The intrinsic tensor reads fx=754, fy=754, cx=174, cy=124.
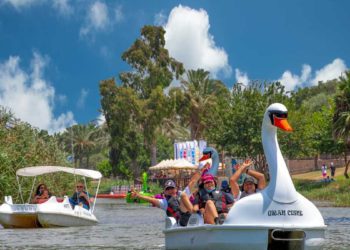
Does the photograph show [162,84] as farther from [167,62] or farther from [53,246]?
[53,246]

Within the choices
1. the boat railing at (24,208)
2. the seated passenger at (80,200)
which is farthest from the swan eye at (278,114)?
the seated passenger at (80,200)

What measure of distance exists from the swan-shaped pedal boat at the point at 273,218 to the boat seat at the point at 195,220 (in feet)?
1.85

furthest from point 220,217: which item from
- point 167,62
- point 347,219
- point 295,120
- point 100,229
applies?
point 167,62

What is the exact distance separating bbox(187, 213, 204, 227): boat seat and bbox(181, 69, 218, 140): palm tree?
228 ft

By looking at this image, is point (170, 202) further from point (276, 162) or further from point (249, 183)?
point (276, 162)

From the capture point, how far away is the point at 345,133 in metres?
55.5

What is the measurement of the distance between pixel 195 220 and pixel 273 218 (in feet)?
6.07

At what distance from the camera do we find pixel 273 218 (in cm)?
1264

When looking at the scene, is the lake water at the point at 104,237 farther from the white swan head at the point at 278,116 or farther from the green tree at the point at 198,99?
the green tree at the point at 198,99

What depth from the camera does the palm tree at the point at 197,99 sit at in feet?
278

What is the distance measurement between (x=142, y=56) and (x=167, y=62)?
3.62 metres

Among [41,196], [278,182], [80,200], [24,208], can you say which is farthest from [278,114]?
[80,200]

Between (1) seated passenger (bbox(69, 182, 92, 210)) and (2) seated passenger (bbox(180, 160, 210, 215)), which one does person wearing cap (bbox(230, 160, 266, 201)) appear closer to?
(2) seated passenger (bbox(180, 160, 210, 215))

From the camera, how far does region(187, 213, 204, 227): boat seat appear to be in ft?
45.5
